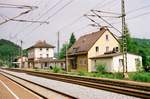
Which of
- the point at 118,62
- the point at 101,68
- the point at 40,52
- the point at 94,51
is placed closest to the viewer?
the point at 118,62

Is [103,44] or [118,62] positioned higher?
[103,44]

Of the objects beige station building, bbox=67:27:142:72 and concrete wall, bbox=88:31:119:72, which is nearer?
beige station building, bbox=67:27:142:72

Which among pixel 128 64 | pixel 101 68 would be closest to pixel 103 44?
pixel 128 64

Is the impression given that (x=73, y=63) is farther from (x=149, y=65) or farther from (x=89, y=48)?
(x=149, y=65)

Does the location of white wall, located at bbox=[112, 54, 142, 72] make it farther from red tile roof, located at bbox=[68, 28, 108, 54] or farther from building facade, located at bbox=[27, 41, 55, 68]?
building facade, located at bbox=[27, 41, 55, 68]

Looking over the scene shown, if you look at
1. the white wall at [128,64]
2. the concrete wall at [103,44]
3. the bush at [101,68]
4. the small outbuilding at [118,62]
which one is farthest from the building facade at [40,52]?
the white wall at [128,64]

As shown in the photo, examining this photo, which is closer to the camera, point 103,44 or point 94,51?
point 94,51

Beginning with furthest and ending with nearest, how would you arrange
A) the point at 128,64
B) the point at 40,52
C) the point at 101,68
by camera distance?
the point at 40,52, the point at 128,64, the point at 101,68

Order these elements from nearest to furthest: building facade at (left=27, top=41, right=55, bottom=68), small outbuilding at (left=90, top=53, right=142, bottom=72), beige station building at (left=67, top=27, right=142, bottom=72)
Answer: small outbuilding at (left=90, top=53, right=142, bottom=72) < beige station building at (left=67, top=27, right=142, bottom=72) < building facade at (left=27, top=41, right=55, bottom=68)


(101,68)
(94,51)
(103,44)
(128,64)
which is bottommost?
(101,68)

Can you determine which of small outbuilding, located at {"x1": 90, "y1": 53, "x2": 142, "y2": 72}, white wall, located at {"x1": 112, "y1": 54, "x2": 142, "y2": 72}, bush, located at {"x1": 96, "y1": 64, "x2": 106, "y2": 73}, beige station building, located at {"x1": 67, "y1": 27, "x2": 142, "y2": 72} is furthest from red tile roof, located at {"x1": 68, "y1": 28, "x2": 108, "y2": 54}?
white wall, located at {"x1": 112, "y1": 54, "x2": 142, "y2": 72}

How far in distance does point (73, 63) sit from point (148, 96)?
196ft

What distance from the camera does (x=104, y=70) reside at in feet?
192

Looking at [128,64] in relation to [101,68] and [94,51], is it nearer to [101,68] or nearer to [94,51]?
[101,68]
